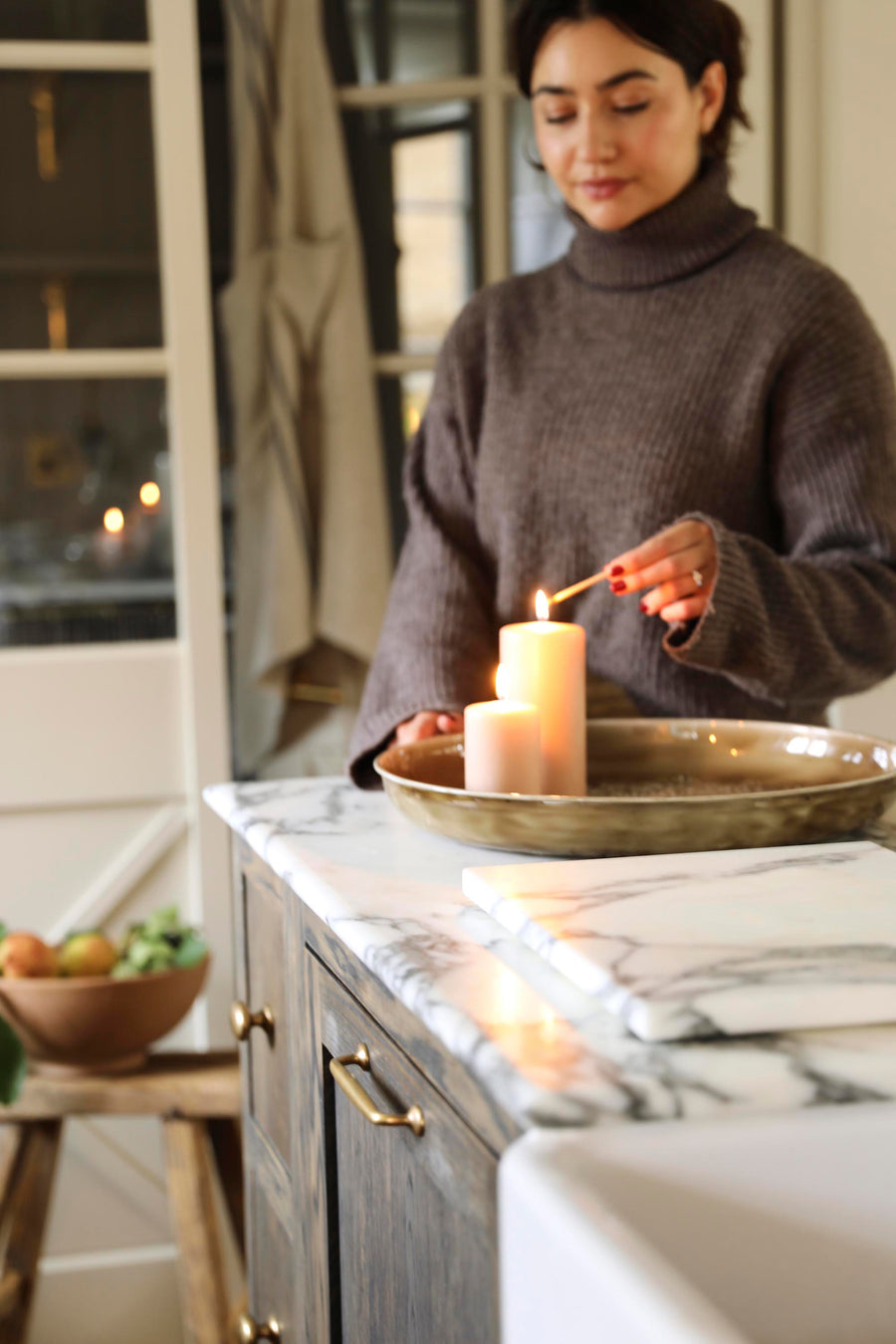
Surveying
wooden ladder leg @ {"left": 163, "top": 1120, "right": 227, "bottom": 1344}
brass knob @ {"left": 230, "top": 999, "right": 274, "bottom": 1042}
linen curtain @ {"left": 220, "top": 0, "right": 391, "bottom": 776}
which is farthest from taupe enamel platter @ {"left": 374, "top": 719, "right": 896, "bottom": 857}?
linen curtain @ {"left": 220, "top": 0, "right": 391, "bottom": 776}

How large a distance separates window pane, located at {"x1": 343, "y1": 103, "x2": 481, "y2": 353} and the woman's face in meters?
0.96

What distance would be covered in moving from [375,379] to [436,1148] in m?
1.82

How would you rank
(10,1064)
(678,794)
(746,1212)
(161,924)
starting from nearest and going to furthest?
1. (746,1212)
2. (678,794)
3. (10,1064)
4. (161,924)

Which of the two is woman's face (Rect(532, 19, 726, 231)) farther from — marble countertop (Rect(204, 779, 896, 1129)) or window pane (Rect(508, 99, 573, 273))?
window pane (Rect(508, 99, 573, 273))

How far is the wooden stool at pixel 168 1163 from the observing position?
68.9 inches

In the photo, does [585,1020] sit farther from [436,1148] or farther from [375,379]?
[375,379]

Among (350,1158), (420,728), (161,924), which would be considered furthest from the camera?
(161,924)

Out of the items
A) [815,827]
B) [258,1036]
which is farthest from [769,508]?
[258,1036]

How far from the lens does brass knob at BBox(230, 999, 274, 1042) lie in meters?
1.11

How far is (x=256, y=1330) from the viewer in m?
1.16

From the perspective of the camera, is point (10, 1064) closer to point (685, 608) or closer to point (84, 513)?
point (84, 513)

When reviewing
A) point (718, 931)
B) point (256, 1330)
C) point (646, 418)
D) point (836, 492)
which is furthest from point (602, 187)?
point (256, 1330)

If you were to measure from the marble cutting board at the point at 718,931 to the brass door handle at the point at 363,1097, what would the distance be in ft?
0.34

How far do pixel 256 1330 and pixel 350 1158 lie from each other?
0.41 meters
